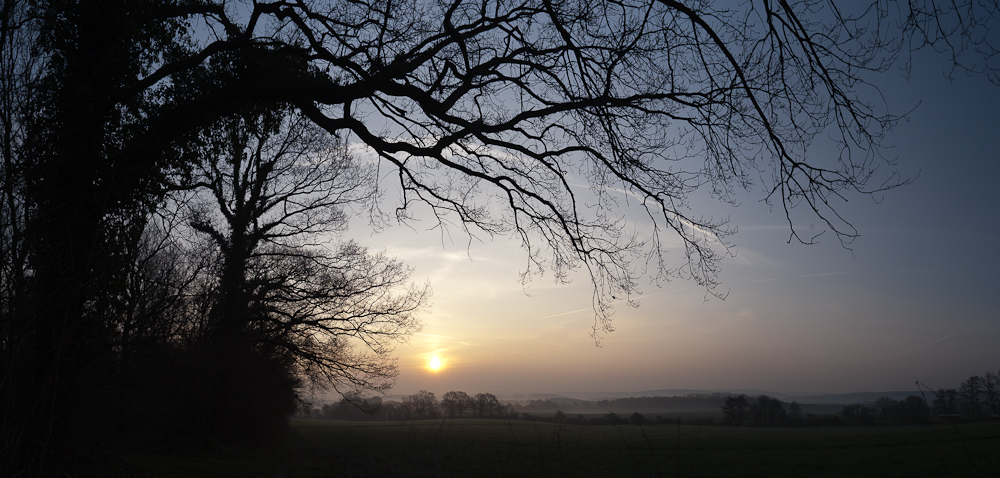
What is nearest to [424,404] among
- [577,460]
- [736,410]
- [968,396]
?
[577,460]

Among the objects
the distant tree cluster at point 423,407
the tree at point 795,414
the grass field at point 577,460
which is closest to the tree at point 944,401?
the grass field at point 577,460

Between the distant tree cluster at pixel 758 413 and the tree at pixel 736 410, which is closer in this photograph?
the distant tree cluster at pixel 758 413

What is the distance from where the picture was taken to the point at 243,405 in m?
17.8

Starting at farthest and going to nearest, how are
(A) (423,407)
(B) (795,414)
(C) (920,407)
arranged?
1. (B) (795,414)
2. (A) (423,407)
3. (C) (920,407)

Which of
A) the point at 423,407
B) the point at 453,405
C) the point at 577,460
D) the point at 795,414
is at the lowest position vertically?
the point at 795,414

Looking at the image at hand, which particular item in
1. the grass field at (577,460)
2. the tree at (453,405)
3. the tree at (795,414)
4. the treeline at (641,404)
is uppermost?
the tree at (453,405)

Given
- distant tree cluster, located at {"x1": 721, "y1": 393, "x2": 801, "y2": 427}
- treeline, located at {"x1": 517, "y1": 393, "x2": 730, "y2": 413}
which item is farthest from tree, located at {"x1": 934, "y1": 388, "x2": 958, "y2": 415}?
treeline, located at {"x1": 517, "y1": 393, "x2": 730, "y2": 413}

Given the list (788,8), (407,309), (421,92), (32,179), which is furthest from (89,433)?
(407,309)

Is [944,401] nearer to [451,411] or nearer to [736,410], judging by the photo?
[451,411]

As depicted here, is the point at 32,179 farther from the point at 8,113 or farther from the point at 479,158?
the point at 479,158

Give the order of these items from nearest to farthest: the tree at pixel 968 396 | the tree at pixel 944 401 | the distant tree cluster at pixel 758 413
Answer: the tree at pixel 944 401, the tree at pixel 968 396, the distant tree cluster at pixel 758 413

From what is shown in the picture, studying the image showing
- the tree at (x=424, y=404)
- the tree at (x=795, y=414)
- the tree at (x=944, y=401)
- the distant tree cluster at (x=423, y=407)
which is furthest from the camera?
the tree at (x=795, y=414)

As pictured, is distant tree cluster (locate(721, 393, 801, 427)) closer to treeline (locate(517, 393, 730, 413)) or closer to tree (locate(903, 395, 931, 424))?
treeline (locate(517, 393, 730, 413))

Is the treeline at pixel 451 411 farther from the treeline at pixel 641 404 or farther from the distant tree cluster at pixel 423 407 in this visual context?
the treeline at pixel 641 404
